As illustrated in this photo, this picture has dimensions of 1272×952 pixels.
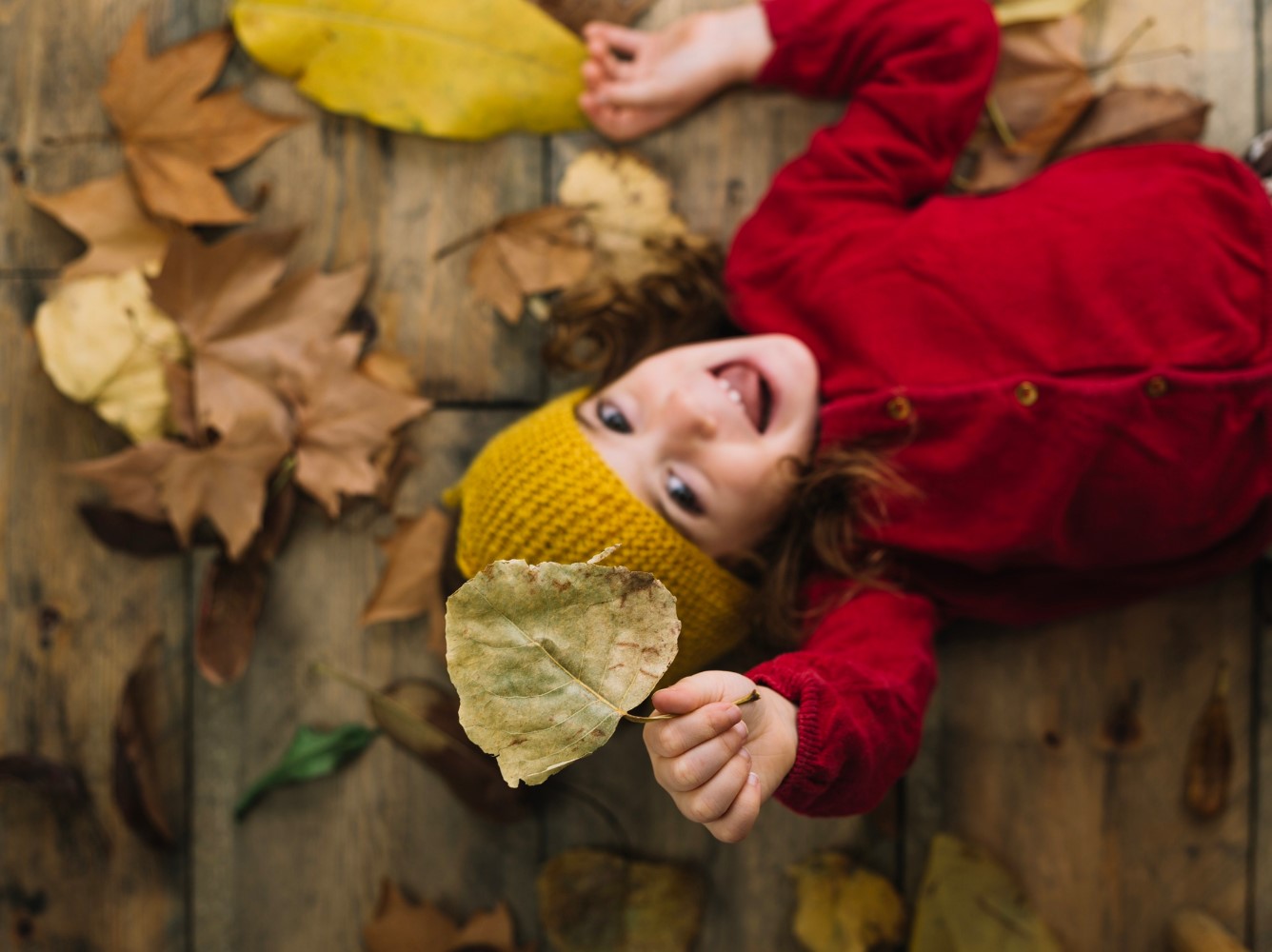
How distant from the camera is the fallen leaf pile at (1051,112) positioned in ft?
3.14

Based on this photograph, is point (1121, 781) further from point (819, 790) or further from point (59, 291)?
point (59, 291)

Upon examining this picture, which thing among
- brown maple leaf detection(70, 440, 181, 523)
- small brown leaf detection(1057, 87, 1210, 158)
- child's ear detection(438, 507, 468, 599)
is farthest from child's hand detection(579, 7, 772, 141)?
brown maple leaf detection(70, 440, 181, 523)

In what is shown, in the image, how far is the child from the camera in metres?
0.84

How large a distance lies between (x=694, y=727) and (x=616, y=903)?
620 mm

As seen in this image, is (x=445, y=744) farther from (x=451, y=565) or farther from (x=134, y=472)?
(x=134, y=472)

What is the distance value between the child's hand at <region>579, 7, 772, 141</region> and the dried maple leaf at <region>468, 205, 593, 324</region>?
0.39 ft

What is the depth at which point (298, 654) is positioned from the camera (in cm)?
106

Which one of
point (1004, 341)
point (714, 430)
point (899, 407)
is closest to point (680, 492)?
point (714, 430)

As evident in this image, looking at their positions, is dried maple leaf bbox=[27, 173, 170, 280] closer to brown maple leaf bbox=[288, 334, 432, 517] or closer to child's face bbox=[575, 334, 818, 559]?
brown maple leaf bbox=[288, 334, 432, 517]

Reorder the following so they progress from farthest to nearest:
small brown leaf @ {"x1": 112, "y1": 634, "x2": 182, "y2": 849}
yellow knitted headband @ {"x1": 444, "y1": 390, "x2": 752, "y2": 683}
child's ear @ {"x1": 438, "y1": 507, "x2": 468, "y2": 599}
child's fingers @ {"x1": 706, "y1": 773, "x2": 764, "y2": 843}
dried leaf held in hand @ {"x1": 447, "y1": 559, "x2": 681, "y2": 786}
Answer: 1. small brown leaf @ {"x1": 112, "y1": 634, "x2": 182, "y2": 849}
2. child's ear @ {"x1": 438, "y1": 507, "x2": 468, "y2": 599}
3. yellow knitted headband @ {"x1": 444, "y1": 390, "x2": 752, "y2": 683}
4. child's fingers @ {"x1": 706, "y1": 773, "x2": 764, "y2": 843}
5. dried leaf held in hand @ {"x1": 447, "y1": 559, "x2": 681, "y2": 786}

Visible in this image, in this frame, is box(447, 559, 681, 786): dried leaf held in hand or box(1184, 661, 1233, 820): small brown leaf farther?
box(1184, 661, 1233, 820): small brown leaf

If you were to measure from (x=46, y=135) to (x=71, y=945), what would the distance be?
0.92 m

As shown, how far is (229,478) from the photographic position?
0.99m

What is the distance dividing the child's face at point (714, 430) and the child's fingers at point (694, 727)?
0.35 metres
